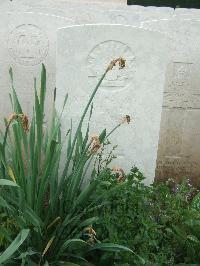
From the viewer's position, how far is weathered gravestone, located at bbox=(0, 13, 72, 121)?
3021mm

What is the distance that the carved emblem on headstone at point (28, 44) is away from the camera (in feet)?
10.0

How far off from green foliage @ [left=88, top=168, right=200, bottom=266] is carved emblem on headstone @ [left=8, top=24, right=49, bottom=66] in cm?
117

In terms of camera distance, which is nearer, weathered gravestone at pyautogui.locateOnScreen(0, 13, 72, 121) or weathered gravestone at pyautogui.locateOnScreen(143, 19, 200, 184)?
weathered gravestone at pyautogui.locateOnScreen(0, 13, 72, 121)

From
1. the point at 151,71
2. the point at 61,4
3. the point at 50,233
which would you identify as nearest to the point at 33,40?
the point at 61,4

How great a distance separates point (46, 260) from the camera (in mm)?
2039

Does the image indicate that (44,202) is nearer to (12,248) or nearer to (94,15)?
(12,248)

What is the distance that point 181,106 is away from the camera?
3533 mm

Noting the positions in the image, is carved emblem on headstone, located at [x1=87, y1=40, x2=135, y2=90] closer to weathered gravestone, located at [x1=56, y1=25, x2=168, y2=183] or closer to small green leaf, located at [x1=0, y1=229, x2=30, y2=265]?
weathered gravestone, located at [x1=56, y1=25, x2=168, y2=183]

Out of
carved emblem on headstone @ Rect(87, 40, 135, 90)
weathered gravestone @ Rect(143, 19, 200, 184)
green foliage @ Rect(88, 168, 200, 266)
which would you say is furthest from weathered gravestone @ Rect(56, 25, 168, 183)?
weathered gravestone @ Rect(143, 19, 200, 184)

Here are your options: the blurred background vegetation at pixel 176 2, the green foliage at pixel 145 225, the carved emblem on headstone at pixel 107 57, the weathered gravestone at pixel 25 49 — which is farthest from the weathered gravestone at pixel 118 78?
the blurred background vegetation at pixel 176 2

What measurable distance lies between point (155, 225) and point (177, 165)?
62.3 inches

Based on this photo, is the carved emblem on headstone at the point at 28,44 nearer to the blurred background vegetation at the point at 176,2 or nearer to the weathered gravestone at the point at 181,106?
the weathered gravestone at the point at 181,106

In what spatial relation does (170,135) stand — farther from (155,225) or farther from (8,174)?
(8,174)

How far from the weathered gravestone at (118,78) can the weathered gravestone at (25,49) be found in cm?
60
